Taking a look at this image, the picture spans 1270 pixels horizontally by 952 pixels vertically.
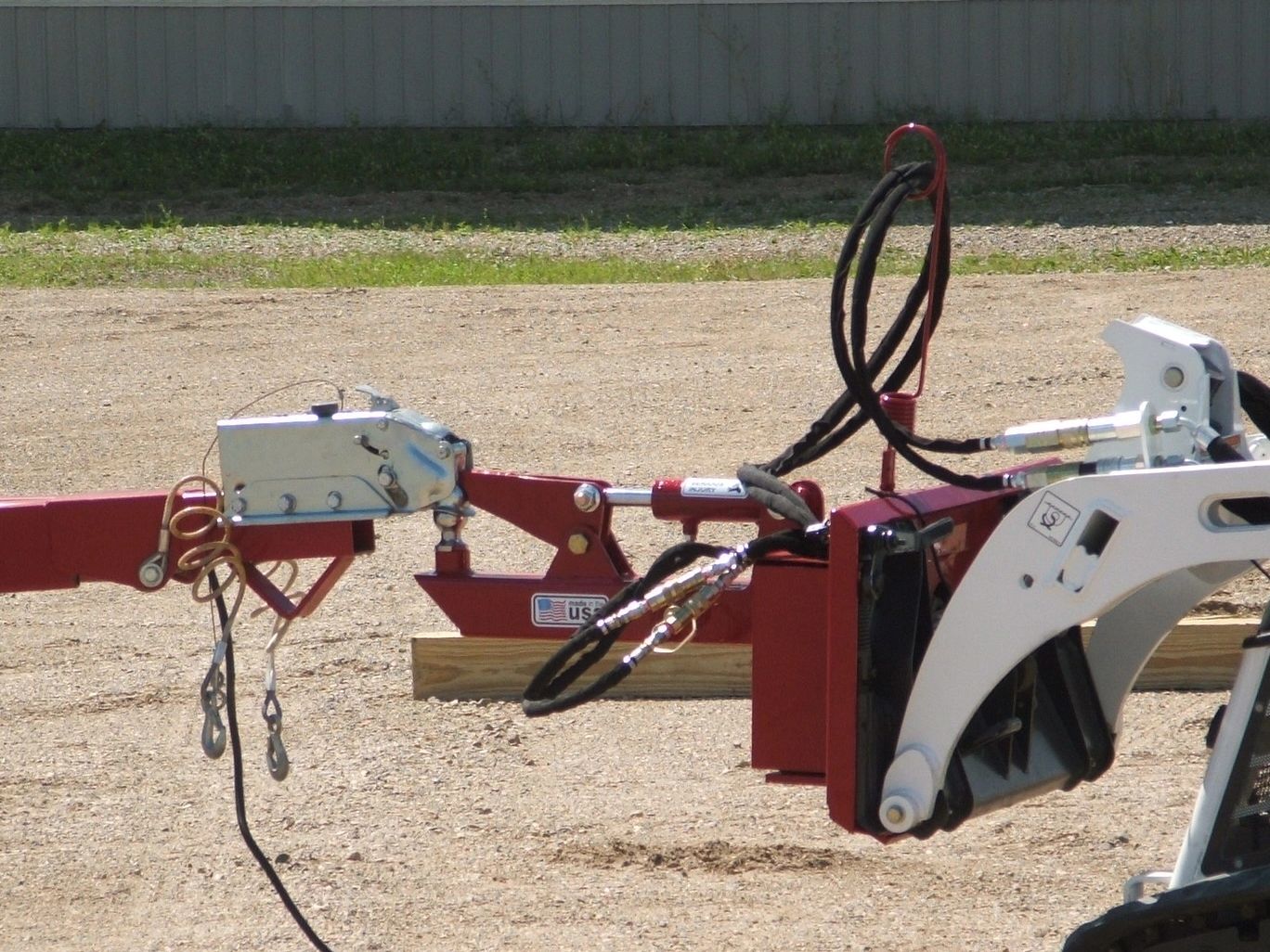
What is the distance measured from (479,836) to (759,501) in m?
1.93

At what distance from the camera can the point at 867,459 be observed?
7.14 meters

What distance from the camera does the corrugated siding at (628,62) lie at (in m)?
19.0

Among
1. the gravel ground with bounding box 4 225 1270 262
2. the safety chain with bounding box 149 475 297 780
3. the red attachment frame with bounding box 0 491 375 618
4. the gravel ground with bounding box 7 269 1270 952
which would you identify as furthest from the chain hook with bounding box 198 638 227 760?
the gravel ground with bounding box 4 225 1270 262

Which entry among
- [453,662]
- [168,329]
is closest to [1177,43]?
[168,329]

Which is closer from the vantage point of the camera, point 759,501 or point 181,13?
point 759,501

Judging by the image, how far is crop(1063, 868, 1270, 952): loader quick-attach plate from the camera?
96.3 inches

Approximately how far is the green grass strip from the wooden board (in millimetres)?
6279

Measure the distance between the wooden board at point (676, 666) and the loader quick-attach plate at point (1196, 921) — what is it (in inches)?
95.0

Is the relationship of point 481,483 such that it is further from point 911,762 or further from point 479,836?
point 479,836

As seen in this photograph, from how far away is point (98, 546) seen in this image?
2.96m

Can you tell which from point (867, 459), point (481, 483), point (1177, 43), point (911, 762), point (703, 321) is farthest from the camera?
point (1177, 43)

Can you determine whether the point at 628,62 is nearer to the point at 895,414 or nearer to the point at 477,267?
the point at 477,267

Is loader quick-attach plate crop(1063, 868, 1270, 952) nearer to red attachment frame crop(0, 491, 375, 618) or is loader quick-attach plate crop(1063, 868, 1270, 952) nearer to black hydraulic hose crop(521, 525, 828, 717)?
black hydraulic hose crop(521, 525, 828, 717)

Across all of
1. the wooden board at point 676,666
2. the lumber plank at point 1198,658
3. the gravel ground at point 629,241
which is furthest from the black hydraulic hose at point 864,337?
the gravel ground at point 629,241
